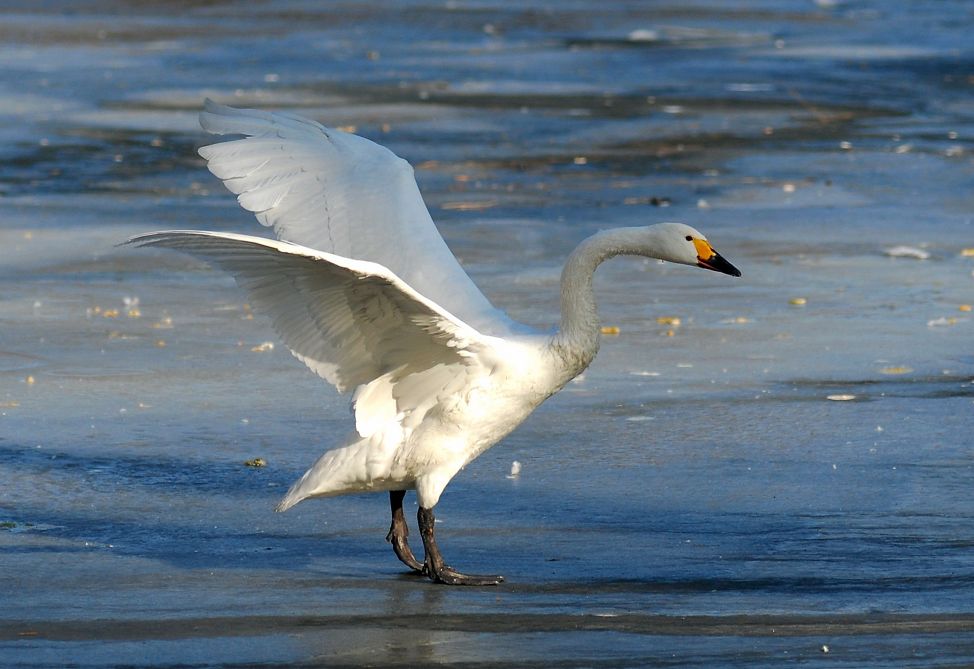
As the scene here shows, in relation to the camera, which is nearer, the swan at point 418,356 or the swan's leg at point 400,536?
the swan at point 418,356

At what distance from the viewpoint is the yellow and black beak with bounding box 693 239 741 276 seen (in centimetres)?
669

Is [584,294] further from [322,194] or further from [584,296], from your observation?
[322,194]

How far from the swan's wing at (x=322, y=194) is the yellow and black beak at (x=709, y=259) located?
1031mm

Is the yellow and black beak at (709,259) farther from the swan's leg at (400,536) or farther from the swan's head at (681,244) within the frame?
the swan's leg at (400,536)

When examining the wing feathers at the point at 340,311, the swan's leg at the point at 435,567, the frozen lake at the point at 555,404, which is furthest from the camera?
the swan's leg at the point at 435,567

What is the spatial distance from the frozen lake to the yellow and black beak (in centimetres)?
93

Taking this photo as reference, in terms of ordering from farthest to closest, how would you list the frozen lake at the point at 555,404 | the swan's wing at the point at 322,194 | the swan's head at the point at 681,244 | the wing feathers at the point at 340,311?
the swan's wing at the point at 322,194 < the swan's head at the point at 681,244 < the wing feathers at the point at 340,311 < the frozen lake at the point at 555,404

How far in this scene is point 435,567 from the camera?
21.0ft

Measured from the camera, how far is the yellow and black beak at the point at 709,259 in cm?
669

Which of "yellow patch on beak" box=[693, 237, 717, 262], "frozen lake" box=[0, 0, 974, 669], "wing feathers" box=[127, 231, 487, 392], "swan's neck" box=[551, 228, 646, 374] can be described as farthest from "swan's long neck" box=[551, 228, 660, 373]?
"frozen lake" box=[0, 0, 974, 669]

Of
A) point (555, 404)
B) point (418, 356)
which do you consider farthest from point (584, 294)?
point (555, 404)

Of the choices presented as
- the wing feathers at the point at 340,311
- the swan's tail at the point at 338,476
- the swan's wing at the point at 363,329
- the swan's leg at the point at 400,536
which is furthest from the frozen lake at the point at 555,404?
the wing feathers at the point at 340,311

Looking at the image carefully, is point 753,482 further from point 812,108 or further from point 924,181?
point 812,108

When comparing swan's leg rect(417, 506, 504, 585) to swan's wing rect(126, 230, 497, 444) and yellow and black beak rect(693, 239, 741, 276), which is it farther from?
yellow and black beak rect(693, 239, 741, 276)
